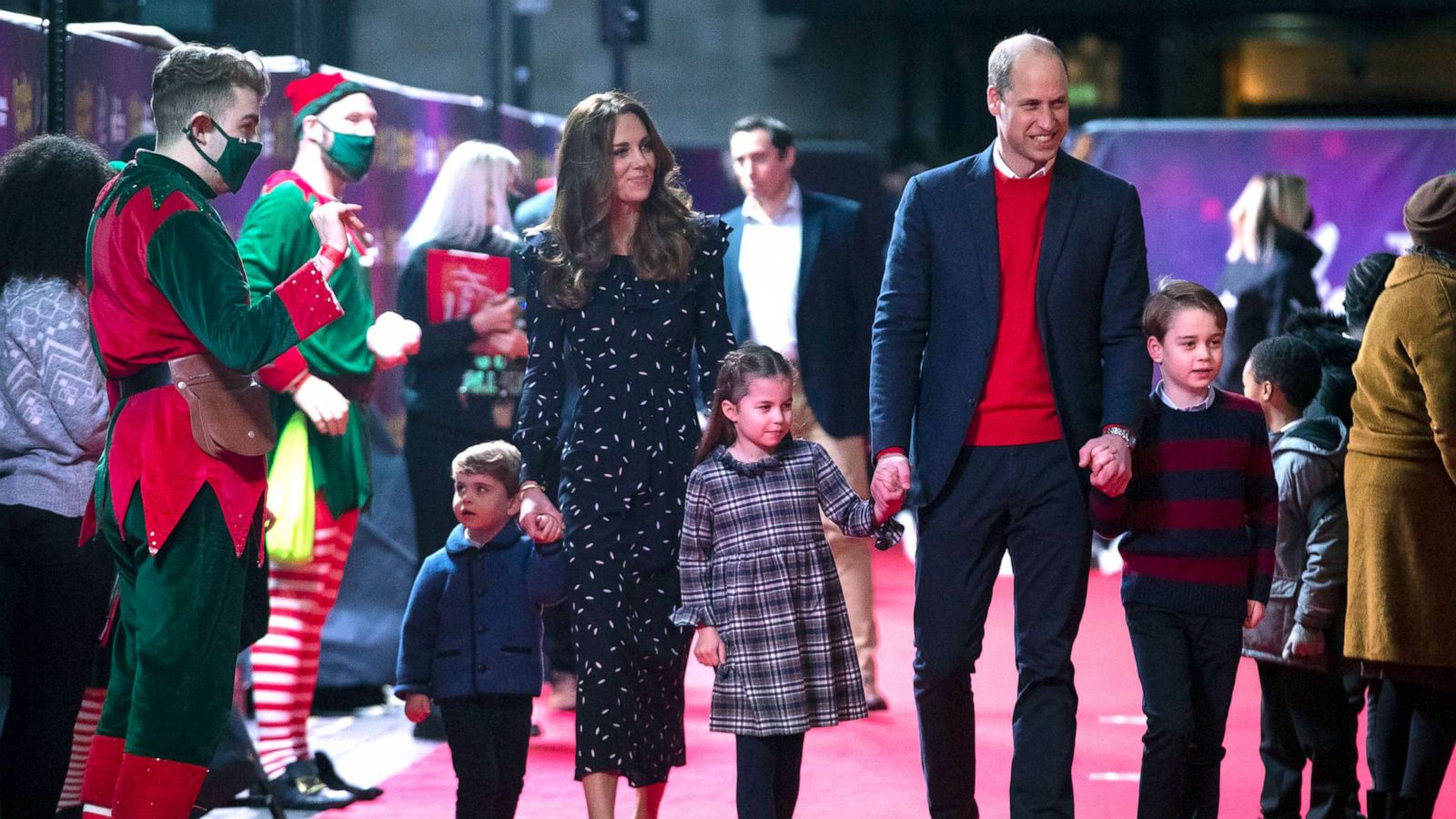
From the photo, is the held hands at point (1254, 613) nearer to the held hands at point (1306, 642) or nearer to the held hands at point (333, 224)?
the held hands at point (1306, 642)

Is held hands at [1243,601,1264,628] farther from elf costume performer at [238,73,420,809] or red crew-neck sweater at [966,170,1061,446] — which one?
elf costume performer at [238,73,420,809]

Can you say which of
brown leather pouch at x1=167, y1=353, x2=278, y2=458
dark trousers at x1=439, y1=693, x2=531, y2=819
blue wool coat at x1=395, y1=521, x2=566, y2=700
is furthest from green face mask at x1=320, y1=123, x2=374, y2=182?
dark trousers at x1=439, y1=693, x2=531, y2=819

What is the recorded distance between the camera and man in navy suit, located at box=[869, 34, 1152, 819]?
4250mm

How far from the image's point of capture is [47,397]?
167 inches

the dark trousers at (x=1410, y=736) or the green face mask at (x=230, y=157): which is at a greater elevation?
the green face mask at (x=230, y=157)

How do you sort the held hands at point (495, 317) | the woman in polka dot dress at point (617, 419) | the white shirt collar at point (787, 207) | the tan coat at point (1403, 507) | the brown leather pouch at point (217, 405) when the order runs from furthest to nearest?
the white shirt collar at point (787, 207), the held hands at point (495, 317), the tan coat at point (1403, 507), the woman in polka dot dress at point (617, 419), the brown leather pouch at point (217, 405)

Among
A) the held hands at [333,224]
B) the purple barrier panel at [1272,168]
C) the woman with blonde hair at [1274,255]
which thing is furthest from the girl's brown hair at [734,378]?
the purple barrier panel at [1272,168]

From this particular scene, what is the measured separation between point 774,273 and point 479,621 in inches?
105

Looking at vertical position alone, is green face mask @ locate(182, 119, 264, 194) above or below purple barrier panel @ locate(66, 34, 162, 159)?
below

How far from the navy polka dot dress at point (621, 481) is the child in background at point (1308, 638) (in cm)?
157

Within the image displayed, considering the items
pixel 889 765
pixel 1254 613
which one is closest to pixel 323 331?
pixel 889 765

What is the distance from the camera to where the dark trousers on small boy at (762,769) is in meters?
4.22

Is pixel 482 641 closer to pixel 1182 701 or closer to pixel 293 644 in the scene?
pixel 293 644

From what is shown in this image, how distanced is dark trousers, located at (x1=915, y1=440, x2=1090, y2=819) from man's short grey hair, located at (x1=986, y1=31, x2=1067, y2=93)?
0.84m
